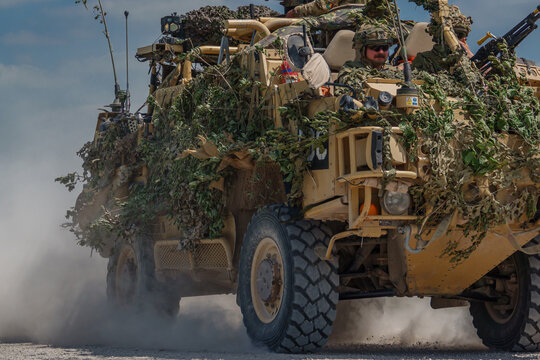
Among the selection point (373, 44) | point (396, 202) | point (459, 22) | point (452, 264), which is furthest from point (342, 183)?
point (459, 22)

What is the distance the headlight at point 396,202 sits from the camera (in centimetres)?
654

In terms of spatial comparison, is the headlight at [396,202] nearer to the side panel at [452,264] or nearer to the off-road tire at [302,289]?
the side panel at [452,264]

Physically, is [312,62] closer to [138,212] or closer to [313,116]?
[313,116]

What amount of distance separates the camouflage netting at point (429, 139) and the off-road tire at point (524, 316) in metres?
1.10

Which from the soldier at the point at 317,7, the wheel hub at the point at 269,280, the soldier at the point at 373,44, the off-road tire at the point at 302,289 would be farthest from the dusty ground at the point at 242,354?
the soldier at the point at 317,7

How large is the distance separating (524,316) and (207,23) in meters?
6.96

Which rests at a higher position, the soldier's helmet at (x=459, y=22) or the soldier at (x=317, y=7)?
the soldier at (x=317, y=7)

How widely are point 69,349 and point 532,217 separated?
4.45m

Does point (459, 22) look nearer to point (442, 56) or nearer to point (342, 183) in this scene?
point (442, 56)

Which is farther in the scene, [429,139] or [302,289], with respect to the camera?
[302,289]

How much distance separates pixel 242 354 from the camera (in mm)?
7074

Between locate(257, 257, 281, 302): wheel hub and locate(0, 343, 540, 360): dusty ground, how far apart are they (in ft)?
1.51

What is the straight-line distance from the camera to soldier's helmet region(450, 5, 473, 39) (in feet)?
28.4

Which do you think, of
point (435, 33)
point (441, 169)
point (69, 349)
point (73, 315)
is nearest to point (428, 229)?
point (441, 169)
